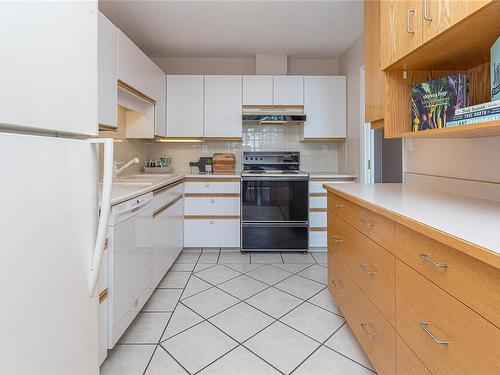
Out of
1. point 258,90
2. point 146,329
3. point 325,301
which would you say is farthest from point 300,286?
point 258,90

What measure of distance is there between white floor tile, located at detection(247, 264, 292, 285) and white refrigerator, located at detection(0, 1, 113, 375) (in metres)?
1.78

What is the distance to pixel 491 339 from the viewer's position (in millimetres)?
634

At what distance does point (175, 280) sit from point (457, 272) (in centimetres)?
221

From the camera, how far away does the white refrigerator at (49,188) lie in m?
0.58

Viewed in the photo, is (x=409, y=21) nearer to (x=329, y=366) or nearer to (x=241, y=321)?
(x=329, y=366)

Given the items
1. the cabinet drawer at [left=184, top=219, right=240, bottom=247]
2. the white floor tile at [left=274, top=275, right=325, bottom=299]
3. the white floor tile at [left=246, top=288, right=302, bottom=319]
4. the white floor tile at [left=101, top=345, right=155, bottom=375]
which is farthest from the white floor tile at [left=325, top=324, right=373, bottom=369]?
the cabinet drawer at [left=184, top=219, right=240, bottom=247]

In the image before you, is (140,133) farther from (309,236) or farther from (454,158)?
(454,158)

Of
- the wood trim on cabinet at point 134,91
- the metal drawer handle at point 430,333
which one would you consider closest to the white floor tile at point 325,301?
the metal drawer handle at point 430,333

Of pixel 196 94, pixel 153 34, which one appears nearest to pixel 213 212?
pixel 196 94

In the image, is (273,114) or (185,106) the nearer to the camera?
(273,114)

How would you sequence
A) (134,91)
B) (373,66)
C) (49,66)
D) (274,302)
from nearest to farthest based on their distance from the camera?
1. (49,66)
2. (373,66)
3. (274,302)
4. (134,91)

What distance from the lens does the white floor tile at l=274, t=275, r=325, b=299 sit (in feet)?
7.40

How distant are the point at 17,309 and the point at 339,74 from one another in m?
3.93

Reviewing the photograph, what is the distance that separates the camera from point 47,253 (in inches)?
26.8
